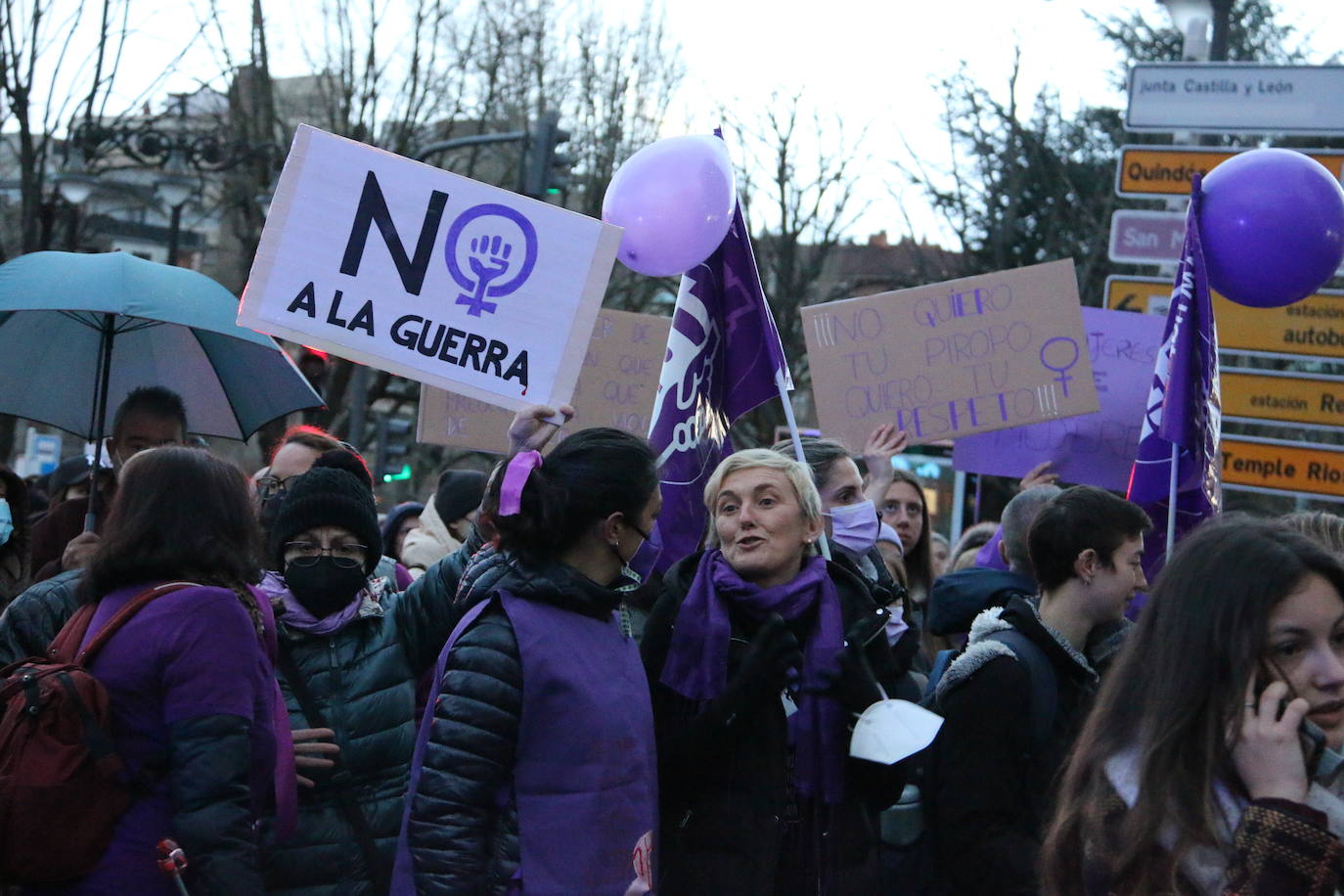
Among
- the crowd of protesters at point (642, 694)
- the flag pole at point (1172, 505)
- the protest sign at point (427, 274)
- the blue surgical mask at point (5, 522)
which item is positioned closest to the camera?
the crowd of protesters at point (642, 694)

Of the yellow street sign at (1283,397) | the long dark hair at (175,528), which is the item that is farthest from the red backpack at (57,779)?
the yellow street sign at (1283,397)

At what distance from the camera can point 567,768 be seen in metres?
2.93

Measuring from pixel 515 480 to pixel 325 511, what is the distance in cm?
72

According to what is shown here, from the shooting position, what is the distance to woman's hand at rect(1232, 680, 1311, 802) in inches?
79.0

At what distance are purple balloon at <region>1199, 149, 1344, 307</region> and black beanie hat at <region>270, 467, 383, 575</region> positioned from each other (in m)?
3.34

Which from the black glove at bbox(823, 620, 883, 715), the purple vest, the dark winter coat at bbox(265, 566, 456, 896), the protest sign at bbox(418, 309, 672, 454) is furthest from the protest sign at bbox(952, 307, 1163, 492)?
the purple vest

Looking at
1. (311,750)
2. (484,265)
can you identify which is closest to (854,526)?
(484,265)

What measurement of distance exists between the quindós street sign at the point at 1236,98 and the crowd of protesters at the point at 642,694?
4.84 meters

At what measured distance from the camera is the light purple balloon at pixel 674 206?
444cm

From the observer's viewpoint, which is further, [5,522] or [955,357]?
[955,357]

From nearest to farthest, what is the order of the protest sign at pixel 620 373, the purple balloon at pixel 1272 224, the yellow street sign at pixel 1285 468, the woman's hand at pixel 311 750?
1. the woman's hand at pixel 311 750
2. the purple balloon at pixel 1272 224
3. the protest sign at pixel 620 373
4. the yellow street sign at pixel 1285 468

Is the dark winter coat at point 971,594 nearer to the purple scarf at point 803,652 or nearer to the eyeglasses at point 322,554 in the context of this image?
the purple scarf at point 803,652

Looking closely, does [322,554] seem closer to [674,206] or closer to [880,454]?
[674,206]

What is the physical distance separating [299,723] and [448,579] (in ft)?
1.66
